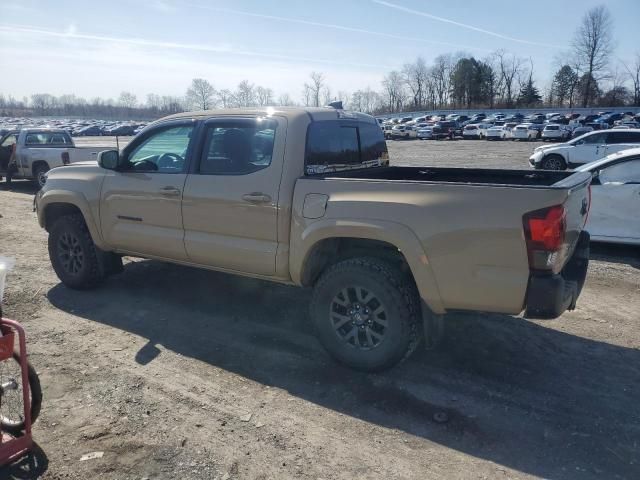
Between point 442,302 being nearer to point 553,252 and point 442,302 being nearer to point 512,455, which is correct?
point 553,252

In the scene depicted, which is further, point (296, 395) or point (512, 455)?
point (296, 395)

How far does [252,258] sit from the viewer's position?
4434mm

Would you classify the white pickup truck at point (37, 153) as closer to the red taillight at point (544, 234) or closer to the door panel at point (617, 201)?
the door panel at point (617, 201)

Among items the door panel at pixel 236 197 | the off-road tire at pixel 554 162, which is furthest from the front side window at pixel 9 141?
the off-road tire at pixel 554 162

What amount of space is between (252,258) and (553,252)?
2.37 metres

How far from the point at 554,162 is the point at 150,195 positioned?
18.6 metres

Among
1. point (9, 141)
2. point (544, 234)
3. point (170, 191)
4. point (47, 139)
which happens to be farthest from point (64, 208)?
point (9, 141)

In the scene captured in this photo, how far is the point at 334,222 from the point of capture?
3863mm

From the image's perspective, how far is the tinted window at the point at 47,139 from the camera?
1491cm

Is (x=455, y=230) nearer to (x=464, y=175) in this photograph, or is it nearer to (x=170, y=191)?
(x=464, y=175)

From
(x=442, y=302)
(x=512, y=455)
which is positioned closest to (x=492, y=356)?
(x=442, y=302)

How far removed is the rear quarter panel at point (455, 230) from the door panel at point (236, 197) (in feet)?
2.43

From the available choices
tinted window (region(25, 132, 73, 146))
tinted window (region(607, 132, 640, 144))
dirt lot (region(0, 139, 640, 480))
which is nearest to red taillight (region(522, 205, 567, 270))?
dirt lot (region(0, 139, 640, 480))

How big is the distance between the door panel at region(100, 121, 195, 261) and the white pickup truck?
8.83 meters
